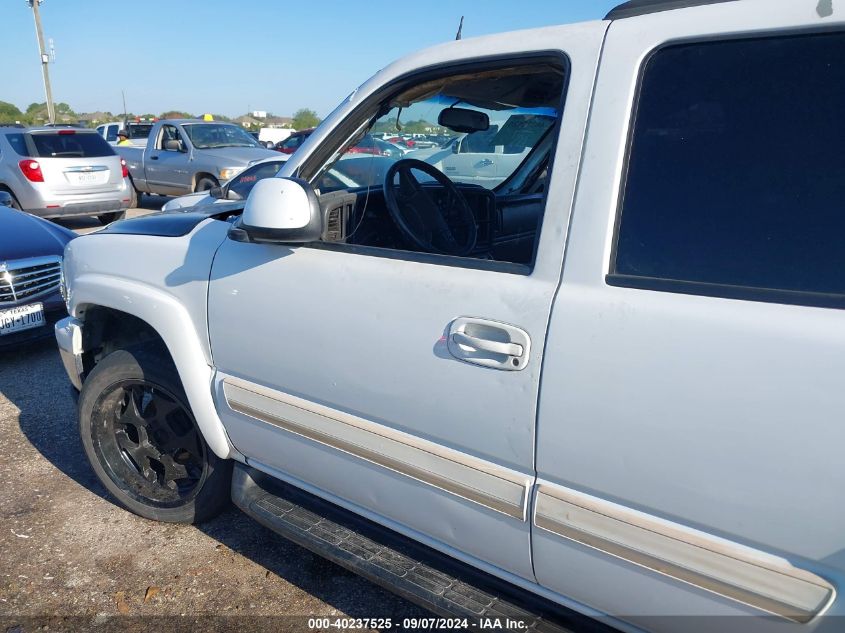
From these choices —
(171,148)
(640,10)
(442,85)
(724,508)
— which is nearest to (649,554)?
(724,508)

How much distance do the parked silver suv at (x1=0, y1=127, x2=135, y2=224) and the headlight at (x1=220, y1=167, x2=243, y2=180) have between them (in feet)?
5.48

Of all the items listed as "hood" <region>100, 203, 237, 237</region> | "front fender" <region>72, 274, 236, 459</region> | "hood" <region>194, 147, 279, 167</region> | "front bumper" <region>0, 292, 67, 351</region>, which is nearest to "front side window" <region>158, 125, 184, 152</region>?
"hood" <region>194, 147, 279, 167</region>

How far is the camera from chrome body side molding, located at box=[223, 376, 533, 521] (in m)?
1.82

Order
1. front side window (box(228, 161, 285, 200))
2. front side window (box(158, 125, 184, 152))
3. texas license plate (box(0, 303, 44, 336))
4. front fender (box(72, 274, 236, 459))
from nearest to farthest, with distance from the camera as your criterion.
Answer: front fender (box(72, 274, 236, 459)) < texas license plate (box(0, 303, 44, 336)) < front side window (box(228, 161, 285, 200)) < front side window (box(158, 125, 184, 152))

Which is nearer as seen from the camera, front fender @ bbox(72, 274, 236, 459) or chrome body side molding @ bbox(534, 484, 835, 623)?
chrome body side molding @ bbox(534, 484, 835, 623)

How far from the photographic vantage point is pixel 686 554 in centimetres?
154

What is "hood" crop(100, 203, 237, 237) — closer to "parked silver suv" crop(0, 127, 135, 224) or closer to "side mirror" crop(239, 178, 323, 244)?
"side mirror" crop(239, 178, 323, 244)

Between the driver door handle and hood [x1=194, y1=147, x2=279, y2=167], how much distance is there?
35.3ft

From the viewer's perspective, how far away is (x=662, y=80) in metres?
1.64

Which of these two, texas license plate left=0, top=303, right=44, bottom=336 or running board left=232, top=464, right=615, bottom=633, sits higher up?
running board left=232, top=464, right=615, bottom=633

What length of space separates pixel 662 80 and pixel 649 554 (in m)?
1.14

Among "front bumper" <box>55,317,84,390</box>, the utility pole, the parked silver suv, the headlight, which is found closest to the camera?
"front bumper" <box>55,317,84,390</box>

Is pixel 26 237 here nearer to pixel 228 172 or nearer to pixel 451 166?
pixel 451 166

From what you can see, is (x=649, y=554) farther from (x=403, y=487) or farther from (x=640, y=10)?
(x=640, y=10)
